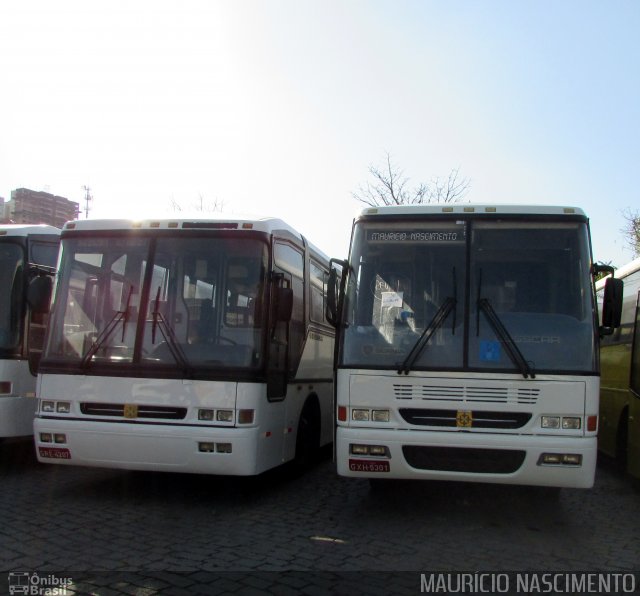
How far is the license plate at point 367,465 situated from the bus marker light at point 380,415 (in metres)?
0.40


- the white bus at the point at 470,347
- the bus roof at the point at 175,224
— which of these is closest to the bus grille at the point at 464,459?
the white bus at the point at 470,347

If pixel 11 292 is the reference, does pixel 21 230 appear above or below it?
above

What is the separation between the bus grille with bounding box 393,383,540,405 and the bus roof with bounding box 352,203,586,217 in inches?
71.7

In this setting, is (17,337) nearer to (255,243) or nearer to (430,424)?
(255,243)

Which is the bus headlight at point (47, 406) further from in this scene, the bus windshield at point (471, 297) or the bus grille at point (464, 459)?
the bus grille at point (464, 459)

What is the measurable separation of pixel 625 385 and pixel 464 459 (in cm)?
409

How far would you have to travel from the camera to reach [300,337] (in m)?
9.23

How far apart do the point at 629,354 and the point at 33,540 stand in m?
7.60

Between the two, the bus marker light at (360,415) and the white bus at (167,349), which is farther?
the white bus at (167,349)

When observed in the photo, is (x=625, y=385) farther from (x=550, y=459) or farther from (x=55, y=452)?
(x=55, y=452)

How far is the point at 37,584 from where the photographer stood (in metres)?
5.00

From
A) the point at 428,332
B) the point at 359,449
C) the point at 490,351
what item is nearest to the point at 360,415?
the point at 359,449

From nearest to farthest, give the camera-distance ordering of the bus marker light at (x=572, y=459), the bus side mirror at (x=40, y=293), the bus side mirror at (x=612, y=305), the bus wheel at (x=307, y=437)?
the bus marker light at (x=572, y=459) → the bus side mirror at (x=612, y=305) → the bus side mirror at (x=40, y=293) → the bus wheel at (x=307, y=437)

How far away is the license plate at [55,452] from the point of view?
7.41 meters
